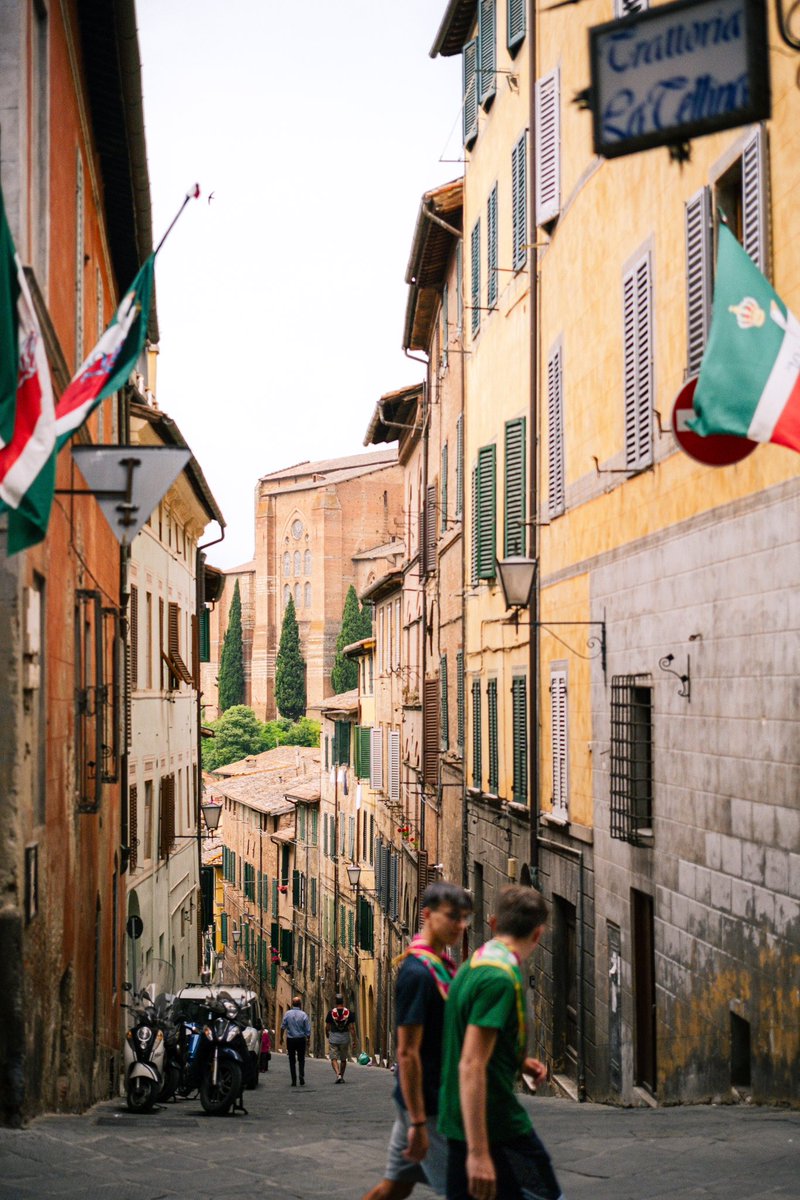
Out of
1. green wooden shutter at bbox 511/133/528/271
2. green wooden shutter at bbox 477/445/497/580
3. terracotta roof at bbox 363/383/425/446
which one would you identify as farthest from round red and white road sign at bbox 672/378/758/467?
terracotta roof at bbox 363/383/425/446

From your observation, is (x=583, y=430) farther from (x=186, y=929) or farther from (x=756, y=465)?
(x=186, y=929)

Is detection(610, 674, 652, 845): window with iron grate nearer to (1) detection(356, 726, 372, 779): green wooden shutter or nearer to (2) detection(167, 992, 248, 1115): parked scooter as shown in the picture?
(2) detection(167, 992, 248, 1115): parked scooter

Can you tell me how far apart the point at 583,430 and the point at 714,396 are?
8.42 m

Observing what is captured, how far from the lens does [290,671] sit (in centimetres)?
11712

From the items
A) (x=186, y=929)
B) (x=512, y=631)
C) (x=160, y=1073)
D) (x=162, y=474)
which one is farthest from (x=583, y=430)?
(x=186, y=929)

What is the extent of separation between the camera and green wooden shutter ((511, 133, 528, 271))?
18656 millimetres

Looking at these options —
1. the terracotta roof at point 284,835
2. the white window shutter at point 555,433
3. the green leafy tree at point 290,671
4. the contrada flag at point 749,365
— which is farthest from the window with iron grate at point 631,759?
the green leafy tree at point 290,671

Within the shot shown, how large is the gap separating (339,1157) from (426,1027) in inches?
154

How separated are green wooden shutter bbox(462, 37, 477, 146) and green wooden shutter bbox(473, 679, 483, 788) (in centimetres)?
783

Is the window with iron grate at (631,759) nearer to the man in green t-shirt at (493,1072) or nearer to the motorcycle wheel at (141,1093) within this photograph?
the motorcycle wheel at (141,1093)

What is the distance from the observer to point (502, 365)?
20578 mm

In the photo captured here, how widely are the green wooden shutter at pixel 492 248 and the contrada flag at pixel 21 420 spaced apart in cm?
1379

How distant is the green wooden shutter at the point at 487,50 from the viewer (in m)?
20.8

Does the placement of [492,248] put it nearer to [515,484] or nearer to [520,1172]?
[515,484]
